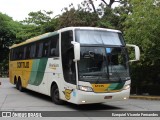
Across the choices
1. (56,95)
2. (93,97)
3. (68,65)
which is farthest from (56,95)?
(93,97)

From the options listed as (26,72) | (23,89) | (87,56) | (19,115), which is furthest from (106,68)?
Answer: (23,89)

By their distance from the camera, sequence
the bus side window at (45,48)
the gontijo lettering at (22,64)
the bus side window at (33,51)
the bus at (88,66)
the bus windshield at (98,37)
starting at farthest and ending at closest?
1. the gontijo lettering at (22,64)
2. the bus side window at (33,51)
3. the bus side window at (45,48)
4. the bus windshield at (98,37)
5. the bus at (88,66)

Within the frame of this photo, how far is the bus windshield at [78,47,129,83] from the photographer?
12.9 meters

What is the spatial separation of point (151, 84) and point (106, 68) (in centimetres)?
902

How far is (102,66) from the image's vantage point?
13.1m

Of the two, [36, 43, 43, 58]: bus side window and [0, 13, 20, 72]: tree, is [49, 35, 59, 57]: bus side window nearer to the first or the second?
[36, 43, 43, 58]: bus side window

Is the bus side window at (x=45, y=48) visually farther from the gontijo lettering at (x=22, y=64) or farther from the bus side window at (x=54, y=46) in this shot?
the gontijo lettering at (x=22, y=64)

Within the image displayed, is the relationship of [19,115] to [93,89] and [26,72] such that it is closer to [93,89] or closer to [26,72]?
[93,89]

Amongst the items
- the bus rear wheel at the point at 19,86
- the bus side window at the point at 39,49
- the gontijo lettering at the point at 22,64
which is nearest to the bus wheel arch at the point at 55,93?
the bus side window at the point at 39,49

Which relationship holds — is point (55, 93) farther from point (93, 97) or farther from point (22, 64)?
point (22, 64)

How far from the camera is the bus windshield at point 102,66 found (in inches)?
509

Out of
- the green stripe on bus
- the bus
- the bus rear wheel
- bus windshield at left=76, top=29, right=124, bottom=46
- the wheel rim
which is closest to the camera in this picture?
the bus

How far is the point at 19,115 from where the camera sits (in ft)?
39.8

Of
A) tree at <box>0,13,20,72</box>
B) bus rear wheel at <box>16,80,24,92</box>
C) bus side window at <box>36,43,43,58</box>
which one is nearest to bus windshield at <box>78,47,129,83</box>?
bus side window at <box>36,43,43,58</box>
